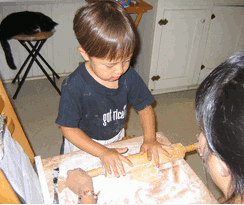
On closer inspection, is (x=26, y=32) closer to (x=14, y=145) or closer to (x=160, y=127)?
(x=160, y=127)

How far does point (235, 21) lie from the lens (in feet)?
7.80

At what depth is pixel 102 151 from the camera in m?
0.85

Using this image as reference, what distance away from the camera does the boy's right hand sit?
0.78m

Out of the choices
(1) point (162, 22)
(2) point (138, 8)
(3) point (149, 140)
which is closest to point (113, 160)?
(3) point (149, 140)

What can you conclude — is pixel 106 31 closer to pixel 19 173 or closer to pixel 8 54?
pixel 19 173

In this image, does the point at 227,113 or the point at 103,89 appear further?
the point at 103,89

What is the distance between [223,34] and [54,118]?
1931mm

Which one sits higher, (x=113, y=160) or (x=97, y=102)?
(x=97, y=102)

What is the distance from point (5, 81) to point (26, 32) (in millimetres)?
862

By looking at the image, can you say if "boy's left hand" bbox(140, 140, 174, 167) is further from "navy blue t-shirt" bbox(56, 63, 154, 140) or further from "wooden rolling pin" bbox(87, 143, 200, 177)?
"navy blue t-shirt" bbox(56, 63, 154, 140)

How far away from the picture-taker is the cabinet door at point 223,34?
2.28 meters

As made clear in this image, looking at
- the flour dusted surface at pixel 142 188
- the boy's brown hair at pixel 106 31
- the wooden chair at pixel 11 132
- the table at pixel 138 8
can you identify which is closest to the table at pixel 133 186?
the flour dusted surface at pixel 142 188

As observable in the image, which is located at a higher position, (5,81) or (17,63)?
(17,63)

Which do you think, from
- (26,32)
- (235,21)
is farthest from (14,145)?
(235,21)
